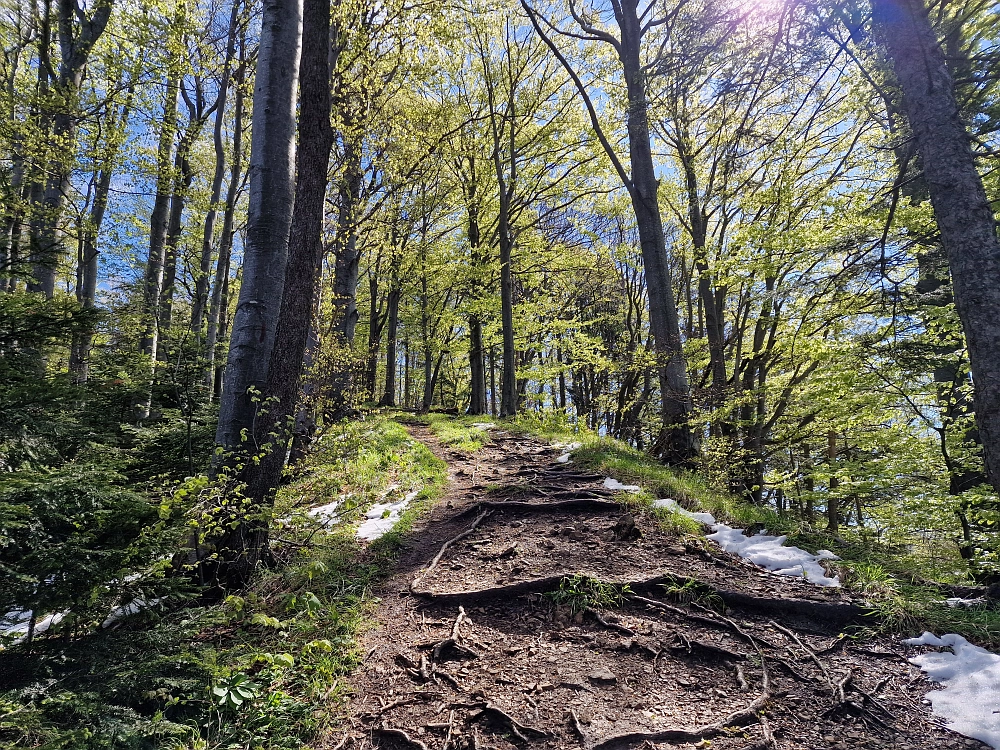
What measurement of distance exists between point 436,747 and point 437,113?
1414 cm

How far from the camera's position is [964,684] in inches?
97.6

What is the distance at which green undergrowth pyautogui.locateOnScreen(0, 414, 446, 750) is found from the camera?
2.00 meters

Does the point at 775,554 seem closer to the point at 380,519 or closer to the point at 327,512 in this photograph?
the point at 380,519

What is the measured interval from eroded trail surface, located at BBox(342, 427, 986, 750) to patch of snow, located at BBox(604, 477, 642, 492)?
734mm

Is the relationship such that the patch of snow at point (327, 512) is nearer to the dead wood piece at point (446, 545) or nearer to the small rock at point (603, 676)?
the dead wood piece at point (446, 545)

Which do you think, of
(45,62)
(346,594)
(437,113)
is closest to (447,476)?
(346,594)

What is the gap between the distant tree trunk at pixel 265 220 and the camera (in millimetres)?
3943

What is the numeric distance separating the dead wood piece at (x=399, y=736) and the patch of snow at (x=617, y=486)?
384cm

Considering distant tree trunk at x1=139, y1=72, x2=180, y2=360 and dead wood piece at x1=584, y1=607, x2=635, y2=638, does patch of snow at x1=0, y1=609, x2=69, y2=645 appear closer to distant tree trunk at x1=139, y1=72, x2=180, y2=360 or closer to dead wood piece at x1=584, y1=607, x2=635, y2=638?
dead wood piece at x1=584, y1=607, x2=635, y2=638

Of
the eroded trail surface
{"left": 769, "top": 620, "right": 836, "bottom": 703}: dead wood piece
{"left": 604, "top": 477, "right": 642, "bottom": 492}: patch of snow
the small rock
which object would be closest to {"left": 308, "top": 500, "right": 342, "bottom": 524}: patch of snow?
the eroded trail surface

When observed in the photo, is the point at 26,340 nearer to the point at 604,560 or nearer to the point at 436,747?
the point at 436,747

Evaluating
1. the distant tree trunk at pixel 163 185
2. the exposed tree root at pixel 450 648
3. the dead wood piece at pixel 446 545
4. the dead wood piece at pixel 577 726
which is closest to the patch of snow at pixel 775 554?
the dead wood piece at pixel 577 726

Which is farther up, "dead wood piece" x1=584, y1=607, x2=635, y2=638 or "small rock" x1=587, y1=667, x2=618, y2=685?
"dead wood piece" x1=584, y1=607, x2=635, y2=638

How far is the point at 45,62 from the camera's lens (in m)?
10.2
